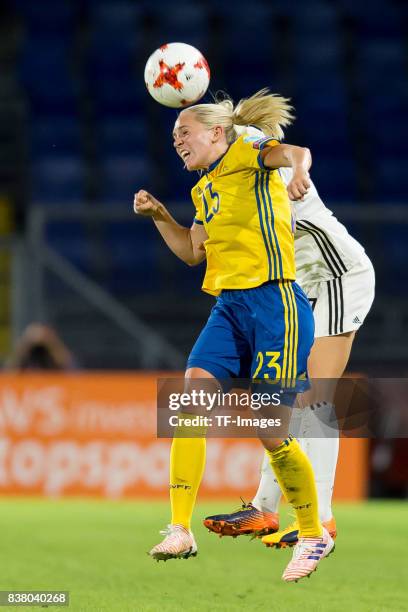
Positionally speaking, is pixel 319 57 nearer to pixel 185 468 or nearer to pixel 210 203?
pixel 210 203

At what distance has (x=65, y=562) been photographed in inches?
262

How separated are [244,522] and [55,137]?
1262 centimetres

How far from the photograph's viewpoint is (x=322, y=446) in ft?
19.4

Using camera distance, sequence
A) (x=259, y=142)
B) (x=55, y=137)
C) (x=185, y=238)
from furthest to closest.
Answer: (x=55, y=137)
(x=185, y=238)
(x=259, y=142)

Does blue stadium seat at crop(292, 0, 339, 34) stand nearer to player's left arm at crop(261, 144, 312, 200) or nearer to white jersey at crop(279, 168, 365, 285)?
white jersey at crop(279, 168, 365, 285)

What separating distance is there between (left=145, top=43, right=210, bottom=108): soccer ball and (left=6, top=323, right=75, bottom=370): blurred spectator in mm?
5967

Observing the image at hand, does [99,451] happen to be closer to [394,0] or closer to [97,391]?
[97,391]

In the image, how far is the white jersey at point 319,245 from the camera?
5.69 meters

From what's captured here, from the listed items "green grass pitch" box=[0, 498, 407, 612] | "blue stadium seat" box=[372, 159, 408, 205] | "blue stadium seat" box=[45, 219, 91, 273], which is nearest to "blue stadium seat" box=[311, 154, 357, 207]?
"blue stadium seat" box=[372, 159, 408, 205]

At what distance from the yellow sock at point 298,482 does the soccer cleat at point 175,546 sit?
450 mm

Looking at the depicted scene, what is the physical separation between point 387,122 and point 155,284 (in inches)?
251

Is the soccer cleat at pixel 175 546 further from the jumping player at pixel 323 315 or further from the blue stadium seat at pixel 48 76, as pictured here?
the blue stadium seat at pixel 48 76

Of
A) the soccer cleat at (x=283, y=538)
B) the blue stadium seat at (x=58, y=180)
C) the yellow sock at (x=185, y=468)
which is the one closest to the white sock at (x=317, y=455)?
the soccer cleat at (x=283, y=538)

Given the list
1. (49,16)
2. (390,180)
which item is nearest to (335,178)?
(390,180)
